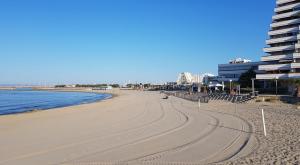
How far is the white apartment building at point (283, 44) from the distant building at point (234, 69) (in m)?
45.5

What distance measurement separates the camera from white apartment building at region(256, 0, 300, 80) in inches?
2576

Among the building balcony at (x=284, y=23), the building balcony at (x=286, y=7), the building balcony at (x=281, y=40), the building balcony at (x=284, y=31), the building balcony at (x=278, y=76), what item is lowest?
the building balcony at (x=278, y=76)

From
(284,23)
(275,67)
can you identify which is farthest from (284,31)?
(275,67)

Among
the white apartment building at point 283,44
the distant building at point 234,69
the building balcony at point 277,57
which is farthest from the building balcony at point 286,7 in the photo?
the distant building at point 234,69

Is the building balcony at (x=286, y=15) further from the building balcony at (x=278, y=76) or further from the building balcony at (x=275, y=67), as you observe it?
the building balcony at (x=278, y=76)

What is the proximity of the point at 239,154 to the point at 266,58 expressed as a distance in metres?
64.3

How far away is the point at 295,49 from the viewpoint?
66125 mm

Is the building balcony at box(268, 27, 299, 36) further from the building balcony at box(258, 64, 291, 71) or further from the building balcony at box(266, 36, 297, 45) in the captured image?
the building balcony at box(258, 64, 291, 71)

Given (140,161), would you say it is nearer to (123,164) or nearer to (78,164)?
(123,164)

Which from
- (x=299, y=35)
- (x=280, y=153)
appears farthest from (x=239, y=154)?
(x=299, y=35)

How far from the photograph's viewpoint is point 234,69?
12719 cm

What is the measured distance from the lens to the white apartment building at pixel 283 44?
65.4m

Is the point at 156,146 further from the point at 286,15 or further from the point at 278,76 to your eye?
the point at 286,15

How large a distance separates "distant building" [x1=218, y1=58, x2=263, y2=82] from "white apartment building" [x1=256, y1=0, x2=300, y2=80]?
149 ft
